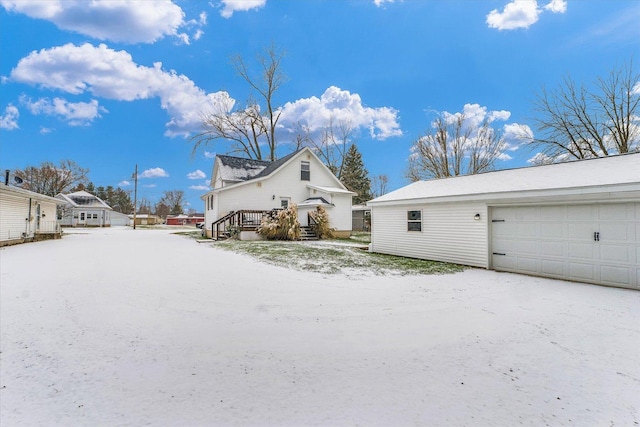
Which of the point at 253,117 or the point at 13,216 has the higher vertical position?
the point at 253,117

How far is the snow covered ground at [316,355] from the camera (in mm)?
2242

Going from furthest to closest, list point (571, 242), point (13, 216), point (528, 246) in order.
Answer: point (13, 216)
point (528, 246)
point (571, 242)

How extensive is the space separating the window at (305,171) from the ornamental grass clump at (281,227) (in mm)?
5707

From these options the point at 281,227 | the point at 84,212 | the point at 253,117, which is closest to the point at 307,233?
the point at 281,227

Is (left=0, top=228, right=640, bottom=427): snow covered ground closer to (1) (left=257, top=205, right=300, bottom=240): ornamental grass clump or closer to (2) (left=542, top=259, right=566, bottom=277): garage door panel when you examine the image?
(2) (left=542, top=259, right=566, bottom=277): garage door panel

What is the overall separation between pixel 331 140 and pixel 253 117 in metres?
8.87

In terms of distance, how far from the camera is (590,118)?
634 inches

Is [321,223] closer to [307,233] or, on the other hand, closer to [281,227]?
[307,233]

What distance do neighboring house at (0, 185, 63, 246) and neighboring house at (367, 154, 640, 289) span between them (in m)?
17.9

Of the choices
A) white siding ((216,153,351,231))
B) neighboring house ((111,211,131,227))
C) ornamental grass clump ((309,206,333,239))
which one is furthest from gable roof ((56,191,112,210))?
ornamental grass clump ((309,206,333,239))

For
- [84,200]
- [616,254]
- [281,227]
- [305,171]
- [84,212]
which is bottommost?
[616,254]

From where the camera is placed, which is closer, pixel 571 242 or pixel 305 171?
pixel 571 242

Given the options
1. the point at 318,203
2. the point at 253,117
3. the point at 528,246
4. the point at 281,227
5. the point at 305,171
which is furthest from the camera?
the point at 253,117

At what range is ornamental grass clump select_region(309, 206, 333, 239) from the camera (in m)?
17.1
